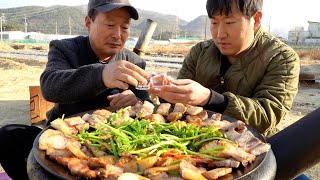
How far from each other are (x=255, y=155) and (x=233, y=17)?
153 centimetres

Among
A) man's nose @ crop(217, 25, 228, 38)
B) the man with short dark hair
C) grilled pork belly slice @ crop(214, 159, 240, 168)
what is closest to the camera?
grilled pork belly slice @ crop(214, 159, 240, 168)

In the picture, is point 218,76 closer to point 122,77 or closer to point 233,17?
point 233,17

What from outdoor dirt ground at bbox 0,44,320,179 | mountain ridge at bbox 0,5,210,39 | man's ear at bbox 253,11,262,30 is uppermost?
man's ear at bbox 253,11,262,30

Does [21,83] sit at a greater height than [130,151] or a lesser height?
lesser

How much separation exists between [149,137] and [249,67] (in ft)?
5.28

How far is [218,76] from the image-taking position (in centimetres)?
310

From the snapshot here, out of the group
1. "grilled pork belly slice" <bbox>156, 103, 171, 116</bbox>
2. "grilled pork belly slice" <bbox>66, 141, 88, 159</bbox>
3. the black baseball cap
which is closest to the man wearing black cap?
the black baseball cap

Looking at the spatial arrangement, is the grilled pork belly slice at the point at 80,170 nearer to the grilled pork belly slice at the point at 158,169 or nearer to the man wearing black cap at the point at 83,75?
the grilled pork belly slice at the point at 158,169

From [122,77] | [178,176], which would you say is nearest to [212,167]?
[178,176]

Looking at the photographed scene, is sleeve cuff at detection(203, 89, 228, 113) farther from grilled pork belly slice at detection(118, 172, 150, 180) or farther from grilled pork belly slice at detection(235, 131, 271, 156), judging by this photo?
grilled pork belly slice at detection(118, 172, 150, 180)

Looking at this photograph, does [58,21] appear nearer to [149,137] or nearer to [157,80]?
[157,80]

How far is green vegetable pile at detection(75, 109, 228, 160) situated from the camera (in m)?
1.58

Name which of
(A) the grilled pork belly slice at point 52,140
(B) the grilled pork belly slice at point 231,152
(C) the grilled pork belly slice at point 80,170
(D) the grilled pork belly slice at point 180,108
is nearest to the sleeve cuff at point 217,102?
(D) the grilled pork belly slice at point 180,108

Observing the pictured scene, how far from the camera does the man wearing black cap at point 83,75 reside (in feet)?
7.98
